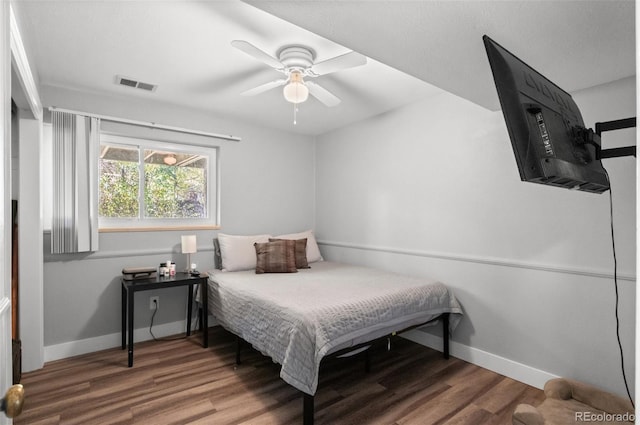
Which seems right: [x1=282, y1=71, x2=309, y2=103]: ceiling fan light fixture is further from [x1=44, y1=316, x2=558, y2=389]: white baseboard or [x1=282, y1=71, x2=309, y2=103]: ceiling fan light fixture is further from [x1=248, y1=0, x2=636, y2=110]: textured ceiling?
[x1=44, y1=316, x2=558, y2=389]: white baseboard

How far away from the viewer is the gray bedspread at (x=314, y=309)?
2020mm

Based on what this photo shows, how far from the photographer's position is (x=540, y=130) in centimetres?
119

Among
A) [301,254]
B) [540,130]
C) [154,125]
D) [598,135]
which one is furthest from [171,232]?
[598,135]

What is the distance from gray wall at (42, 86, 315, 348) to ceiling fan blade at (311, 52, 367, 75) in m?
1.89

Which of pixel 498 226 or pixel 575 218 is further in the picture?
pixel 498 226

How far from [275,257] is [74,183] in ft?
6.15

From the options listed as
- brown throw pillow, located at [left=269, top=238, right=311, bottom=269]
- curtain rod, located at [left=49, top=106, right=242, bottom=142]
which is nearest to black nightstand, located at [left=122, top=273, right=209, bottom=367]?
brown throw pillow, located at [left=269, top=238, right=311, bottom=269]

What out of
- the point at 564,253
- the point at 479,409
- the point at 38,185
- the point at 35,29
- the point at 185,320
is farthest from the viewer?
the point at 185,320

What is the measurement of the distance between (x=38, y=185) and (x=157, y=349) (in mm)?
1694

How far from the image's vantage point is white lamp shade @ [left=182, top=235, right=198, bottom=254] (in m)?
3.35

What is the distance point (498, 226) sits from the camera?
8.95 feet

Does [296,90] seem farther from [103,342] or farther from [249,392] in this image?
[103,342]

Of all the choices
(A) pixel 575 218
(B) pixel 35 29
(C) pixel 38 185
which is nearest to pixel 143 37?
→ (B) pixel 35 29

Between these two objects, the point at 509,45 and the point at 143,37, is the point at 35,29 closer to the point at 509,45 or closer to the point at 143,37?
the point at 143,37
